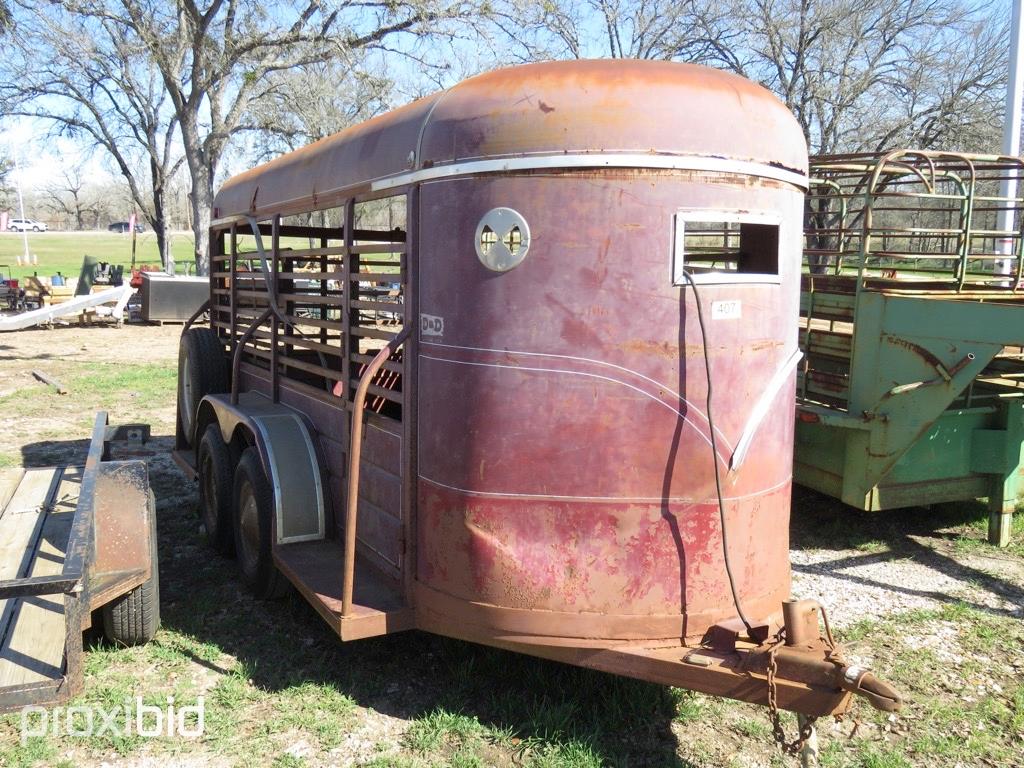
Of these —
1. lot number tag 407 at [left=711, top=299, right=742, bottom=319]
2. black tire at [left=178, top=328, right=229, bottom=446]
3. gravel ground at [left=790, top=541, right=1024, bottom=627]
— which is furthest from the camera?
black tire at [left=178, top=328, right=229, bottom=446]

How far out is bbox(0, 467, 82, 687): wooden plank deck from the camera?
3555 millimetres

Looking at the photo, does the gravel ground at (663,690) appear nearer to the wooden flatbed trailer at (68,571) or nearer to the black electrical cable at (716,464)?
the wooden flatbed trailer at (68,571)

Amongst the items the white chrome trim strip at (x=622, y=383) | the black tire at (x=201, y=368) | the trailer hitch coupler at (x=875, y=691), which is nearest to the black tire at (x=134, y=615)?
the white chrome trim strip at (x=622, y=383)

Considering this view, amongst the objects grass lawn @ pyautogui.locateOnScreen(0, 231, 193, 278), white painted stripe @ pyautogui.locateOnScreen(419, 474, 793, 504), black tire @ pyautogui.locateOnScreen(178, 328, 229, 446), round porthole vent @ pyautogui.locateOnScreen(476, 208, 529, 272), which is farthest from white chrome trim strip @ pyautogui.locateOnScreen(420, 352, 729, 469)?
grass lawn @ pyautogui.locateOnScreen(0, 231, 193, 278)

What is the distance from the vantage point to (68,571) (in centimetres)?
326

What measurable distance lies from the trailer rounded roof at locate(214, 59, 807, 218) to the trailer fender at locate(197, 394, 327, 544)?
169 cm

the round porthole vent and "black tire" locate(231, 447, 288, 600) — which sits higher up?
the round porthole vent

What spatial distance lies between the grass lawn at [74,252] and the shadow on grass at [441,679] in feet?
127

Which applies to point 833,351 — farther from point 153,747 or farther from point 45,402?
point 45,402

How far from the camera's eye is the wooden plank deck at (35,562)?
3555 millimetres

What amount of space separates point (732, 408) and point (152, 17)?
24.2 m

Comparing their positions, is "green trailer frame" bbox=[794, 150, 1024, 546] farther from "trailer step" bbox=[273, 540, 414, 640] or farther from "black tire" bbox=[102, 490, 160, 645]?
"black tire" bbox=[102, 490, 160, 645]

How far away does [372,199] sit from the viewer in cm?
407

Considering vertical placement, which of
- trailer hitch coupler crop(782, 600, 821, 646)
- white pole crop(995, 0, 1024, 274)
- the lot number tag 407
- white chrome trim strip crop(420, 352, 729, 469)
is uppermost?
white pole crop(995, 0, 1024, 274)
